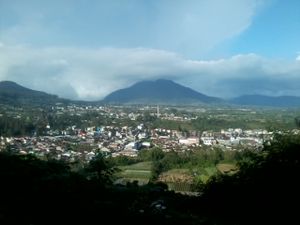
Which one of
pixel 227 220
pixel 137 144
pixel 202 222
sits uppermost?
pixel 202 222

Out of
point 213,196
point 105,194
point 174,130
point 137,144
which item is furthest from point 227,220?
point 174,130

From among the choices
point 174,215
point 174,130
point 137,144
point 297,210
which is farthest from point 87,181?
point 174,130

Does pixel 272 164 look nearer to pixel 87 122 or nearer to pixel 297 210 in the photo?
pixel 297 210

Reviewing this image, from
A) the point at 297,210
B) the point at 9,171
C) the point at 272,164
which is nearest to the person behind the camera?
the point at 9,171

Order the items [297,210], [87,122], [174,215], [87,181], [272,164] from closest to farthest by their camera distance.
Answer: [174,215] → [87,181] → [297,210] → [272,164] → [87,122]

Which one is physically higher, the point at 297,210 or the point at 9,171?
the point at 9,171

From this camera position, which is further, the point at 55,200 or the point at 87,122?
the point at 87,122

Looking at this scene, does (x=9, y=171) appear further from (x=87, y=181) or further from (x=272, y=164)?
(x=272, y=164)
